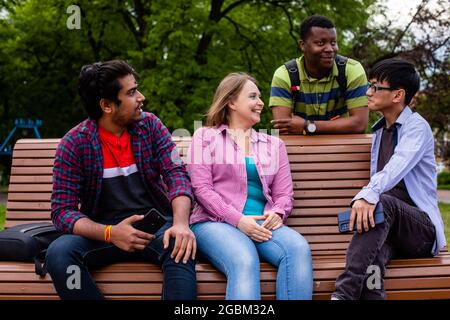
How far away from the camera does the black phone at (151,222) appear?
134 inches

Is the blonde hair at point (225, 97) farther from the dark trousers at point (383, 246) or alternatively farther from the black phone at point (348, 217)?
the dark trousers at point (383, 246)

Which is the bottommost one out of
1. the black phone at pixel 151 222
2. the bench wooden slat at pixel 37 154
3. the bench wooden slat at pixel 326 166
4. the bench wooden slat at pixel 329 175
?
the black phone at pixel 151 222

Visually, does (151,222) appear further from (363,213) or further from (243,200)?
(363,213)

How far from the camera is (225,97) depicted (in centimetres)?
401

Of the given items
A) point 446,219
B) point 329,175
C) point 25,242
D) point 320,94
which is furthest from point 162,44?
point 25,242

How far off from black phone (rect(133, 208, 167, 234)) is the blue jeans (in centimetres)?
23

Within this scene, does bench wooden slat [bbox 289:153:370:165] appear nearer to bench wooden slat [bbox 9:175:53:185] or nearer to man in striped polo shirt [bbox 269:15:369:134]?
man in striped polo shirt [bbox 269:15:369:134]

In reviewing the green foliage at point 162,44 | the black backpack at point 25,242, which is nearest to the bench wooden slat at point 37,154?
the black backpack at point 25,242

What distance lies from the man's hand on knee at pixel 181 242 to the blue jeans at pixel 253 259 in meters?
0.10

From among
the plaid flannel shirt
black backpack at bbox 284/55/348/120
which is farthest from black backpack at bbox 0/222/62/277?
A: black backpack at bbox 284/55/348/120

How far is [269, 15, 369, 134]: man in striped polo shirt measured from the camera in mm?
4770

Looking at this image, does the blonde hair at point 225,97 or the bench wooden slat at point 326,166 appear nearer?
the blonde hair at point 225,97

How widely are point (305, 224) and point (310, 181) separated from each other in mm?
305
